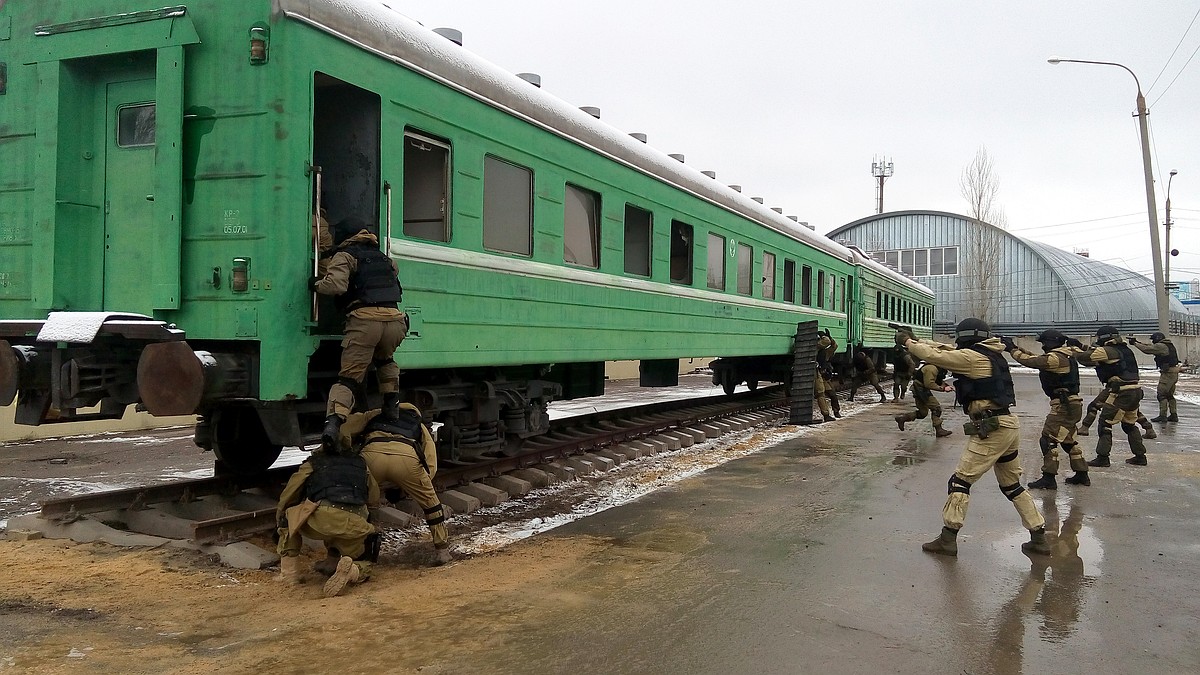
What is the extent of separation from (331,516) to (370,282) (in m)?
1.39

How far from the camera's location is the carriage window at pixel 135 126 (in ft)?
17.9

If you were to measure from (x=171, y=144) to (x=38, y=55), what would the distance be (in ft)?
4.02

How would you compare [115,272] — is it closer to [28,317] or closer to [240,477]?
[28,317]

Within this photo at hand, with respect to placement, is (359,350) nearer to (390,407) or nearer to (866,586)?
(390,407)

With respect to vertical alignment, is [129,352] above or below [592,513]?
above

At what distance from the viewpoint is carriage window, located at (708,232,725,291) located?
11.4m

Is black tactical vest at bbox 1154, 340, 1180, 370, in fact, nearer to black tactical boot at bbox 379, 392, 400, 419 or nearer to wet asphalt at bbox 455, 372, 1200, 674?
wet asphalt at bbox 455, 372, 1200, 674

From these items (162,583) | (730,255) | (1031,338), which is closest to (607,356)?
(730,255)

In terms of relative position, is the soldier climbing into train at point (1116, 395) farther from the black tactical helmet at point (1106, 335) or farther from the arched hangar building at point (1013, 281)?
the arched hangar building at point (1013, 281)

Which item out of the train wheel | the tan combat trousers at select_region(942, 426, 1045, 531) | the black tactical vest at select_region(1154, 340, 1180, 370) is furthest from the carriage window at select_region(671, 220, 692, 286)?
the black tactical vest at select_region(1154, 340, 1180, 370)

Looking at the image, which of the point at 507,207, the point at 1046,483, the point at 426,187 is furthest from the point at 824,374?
the point at 426,187

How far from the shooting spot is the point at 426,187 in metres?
6.42

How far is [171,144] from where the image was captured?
5.23 m

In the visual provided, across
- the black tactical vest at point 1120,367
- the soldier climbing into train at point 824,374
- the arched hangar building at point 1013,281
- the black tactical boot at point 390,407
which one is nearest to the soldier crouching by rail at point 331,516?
the black tactical boot at point 390,407
